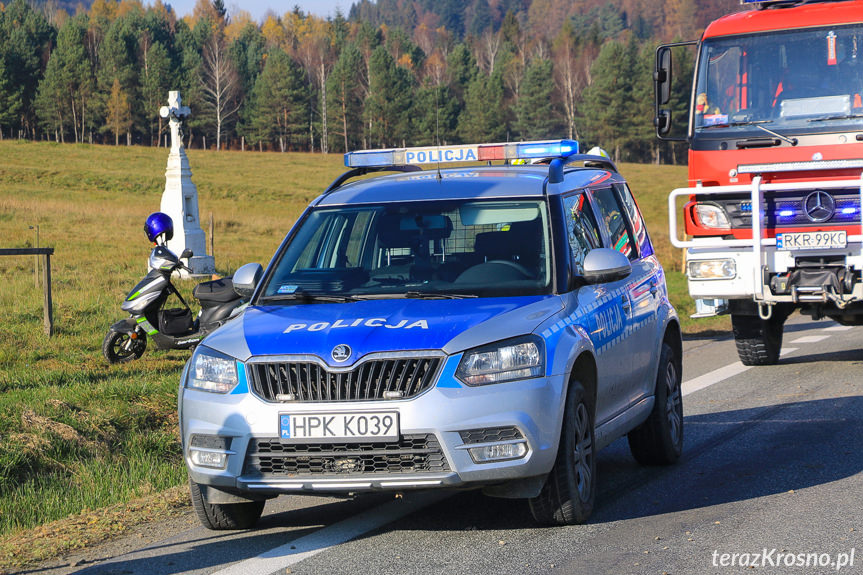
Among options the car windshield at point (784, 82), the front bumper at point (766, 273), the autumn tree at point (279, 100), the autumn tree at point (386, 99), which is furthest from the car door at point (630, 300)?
the autumn tree at point (279, 100)

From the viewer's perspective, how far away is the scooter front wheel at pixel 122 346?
12.6 m

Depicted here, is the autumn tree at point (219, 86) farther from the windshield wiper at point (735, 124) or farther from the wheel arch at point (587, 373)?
the wheel arch at point (587, 373)

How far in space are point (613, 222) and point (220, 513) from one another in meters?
3.04

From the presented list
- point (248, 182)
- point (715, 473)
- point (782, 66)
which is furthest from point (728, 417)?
point (248, 182)

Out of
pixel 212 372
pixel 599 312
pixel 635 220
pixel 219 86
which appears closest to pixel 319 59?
pixel 219 86

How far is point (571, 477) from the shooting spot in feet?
19.3

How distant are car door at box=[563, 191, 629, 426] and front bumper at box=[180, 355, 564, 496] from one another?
0.76 m

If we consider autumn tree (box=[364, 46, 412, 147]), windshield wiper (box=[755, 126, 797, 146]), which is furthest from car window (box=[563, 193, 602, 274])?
autumn tree (box=[364, 46, 412, 147])

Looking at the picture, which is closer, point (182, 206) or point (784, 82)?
point (784, 82)

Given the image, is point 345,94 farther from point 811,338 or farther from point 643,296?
point 643,296

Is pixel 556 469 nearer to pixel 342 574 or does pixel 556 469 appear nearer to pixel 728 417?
pixel 342 574

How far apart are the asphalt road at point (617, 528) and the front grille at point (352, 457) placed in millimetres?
394

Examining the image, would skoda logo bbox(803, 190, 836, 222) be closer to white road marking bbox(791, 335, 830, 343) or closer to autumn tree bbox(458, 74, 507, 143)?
white road marking bbox(791, 335, 830, 343)

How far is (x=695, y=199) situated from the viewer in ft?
38.1
